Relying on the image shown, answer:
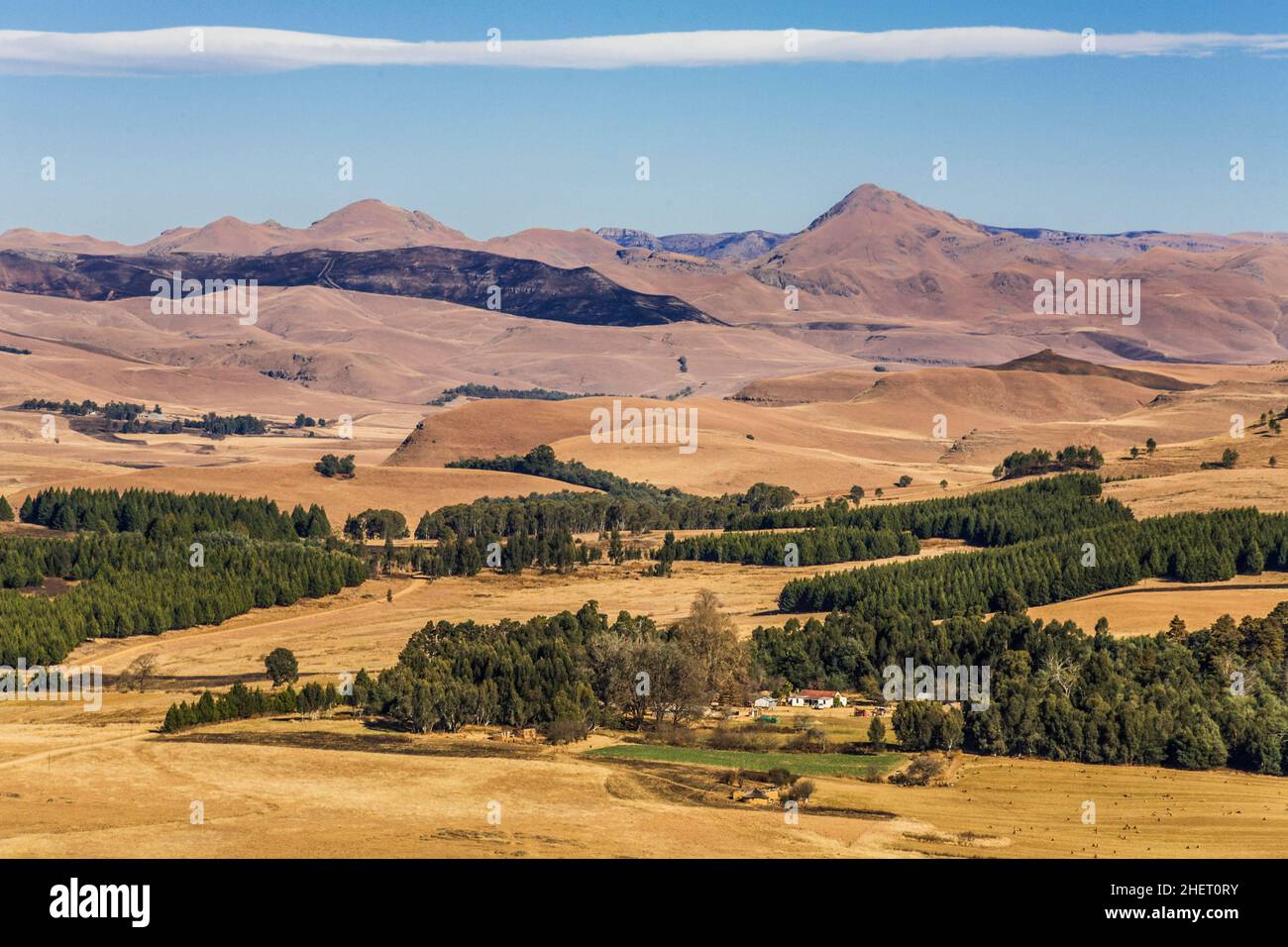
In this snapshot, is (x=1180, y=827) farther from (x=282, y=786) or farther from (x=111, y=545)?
(x=111, y=545)

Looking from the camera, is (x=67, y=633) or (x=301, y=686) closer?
(x=301, y=686)

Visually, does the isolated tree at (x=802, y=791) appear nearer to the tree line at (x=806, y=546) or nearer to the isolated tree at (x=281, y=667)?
the isolated tree at (x=281, y=667)

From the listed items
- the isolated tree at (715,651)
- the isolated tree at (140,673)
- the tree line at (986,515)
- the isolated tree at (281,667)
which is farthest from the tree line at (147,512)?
the isolated tree at (715,651)

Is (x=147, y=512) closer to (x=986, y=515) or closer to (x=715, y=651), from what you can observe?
(x=986, y=515)

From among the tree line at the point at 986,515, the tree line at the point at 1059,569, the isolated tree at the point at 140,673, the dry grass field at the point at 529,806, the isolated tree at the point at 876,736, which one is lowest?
the dry grass field at the point at 529,806

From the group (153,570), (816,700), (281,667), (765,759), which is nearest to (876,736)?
(765,759)
